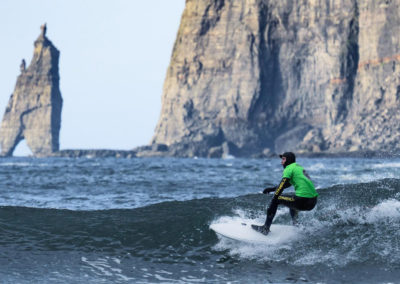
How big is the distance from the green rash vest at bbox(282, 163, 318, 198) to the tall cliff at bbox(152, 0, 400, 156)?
490ft

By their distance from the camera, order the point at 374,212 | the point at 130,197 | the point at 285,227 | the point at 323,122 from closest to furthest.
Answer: the point at 285,227
the point at 374,212
the point at 130,197
the point at 323,122

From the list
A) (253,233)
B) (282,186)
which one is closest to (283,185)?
(282,186)

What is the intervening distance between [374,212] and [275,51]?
171666mm

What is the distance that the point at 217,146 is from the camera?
175 metres

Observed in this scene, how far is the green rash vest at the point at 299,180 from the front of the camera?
471 inches

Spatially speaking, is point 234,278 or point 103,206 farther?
point 103,206

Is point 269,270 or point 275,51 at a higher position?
point 275,51

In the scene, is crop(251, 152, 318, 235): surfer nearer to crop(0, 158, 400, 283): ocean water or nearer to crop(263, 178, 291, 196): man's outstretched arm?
crop(263, 178, 291, 196): man's outstretched arm

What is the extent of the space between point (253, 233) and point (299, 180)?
1.51 meters

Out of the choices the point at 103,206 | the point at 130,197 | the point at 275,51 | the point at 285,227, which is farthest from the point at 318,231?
the point at 275,51

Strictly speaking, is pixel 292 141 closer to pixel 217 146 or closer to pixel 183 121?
pixel 217 146

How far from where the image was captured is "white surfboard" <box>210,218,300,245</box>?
39.2 ft

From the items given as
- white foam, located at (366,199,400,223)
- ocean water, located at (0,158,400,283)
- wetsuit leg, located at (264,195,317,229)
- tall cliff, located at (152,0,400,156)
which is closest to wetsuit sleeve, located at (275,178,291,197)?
wetsuit leg, located at (264,195,317,229)

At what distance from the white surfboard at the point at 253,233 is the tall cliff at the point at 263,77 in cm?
14903
